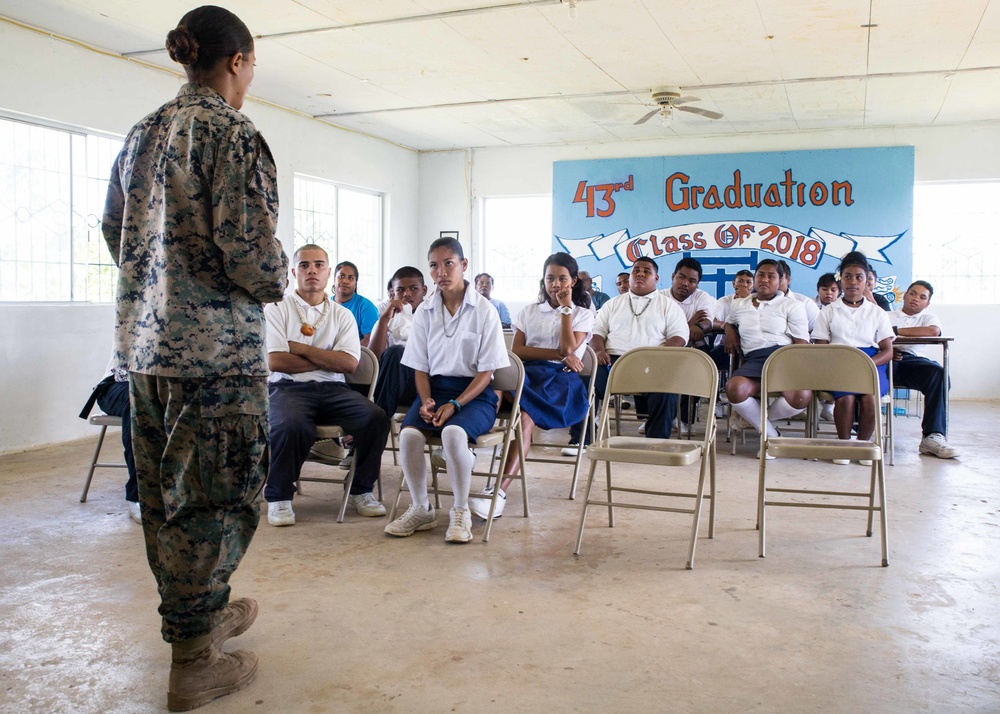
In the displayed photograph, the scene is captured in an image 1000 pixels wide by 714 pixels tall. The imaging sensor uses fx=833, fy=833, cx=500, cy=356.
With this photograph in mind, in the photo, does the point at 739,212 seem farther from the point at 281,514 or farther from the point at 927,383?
the point at 281,514

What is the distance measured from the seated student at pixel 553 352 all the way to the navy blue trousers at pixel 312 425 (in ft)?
1.91

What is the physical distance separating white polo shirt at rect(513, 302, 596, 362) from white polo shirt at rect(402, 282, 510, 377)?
3.13ft

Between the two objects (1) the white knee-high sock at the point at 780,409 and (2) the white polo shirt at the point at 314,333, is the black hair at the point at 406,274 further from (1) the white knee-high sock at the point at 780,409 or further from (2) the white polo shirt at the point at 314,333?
(1) the white knee-high sock at the point at 780,409

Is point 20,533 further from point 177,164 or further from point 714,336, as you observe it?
point 714,336

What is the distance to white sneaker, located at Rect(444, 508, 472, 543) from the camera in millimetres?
3547

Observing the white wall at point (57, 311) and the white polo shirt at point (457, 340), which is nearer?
the white polo shirt at point (457, 340)

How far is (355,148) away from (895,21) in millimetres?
5945

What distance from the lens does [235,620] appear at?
2361 millimetres

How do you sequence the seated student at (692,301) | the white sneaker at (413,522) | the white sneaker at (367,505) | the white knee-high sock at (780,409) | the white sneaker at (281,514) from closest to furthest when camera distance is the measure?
the white sneaker at (413,522) < the white sneaker at (281,514) < the white sneaker at (367,505) < the white knee-high sock at (780,409) < the seated student at (692,301)

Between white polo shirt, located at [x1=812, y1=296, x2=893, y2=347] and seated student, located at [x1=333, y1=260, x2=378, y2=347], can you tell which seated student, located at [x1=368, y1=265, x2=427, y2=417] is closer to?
seated student, located at [x1=333, y1=260, x2=378, y2=347]

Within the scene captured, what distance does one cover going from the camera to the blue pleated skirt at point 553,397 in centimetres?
437

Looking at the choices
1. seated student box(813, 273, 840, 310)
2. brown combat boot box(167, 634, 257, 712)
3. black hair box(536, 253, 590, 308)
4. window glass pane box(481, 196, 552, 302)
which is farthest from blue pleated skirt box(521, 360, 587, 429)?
window glass pane box(481, 196, 552, 302)

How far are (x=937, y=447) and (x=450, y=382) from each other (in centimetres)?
377

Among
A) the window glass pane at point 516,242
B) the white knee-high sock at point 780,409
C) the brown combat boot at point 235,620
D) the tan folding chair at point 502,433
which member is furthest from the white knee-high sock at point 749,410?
the window glass pane at point 516,242
